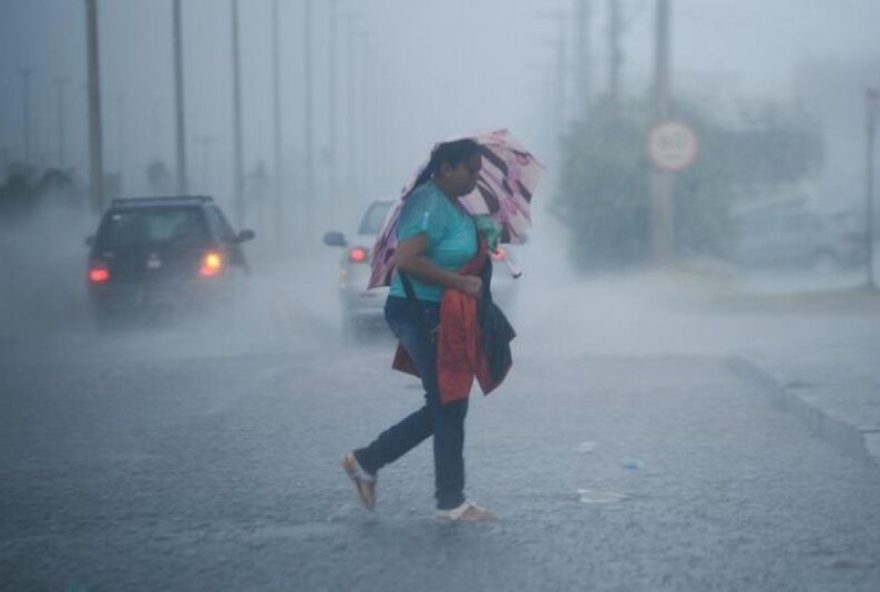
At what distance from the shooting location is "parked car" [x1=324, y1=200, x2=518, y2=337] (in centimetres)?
1670

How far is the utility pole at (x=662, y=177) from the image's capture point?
2652cm

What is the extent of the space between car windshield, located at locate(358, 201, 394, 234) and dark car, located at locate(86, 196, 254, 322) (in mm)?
2858

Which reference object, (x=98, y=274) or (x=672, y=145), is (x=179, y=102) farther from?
(x=98, y=274)

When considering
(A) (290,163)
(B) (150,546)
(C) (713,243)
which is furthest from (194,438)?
(A) (290,163)

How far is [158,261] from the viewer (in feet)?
65.3

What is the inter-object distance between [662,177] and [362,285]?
35.8 ft

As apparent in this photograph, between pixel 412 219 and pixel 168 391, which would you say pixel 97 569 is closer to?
pixel 412 219

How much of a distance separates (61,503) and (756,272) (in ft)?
94.2

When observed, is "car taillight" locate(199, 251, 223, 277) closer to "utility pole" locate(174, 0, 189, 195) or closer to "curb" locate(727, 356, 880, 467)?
"curb" locate(727, 356, 880, 467)

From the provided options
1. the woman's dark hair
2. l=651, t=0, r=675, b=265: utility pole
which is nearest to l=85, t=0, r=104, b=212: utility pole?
l=651, t=0, r=675, b=265: utility pole

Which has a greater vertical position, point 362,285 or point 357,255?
point 357,255

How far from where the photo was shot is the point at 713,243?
30656 mm

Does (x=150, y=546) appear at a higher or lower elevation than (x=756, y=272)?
higher

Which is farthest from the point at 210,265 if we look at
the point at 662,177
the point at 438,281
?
the point at 438,281
